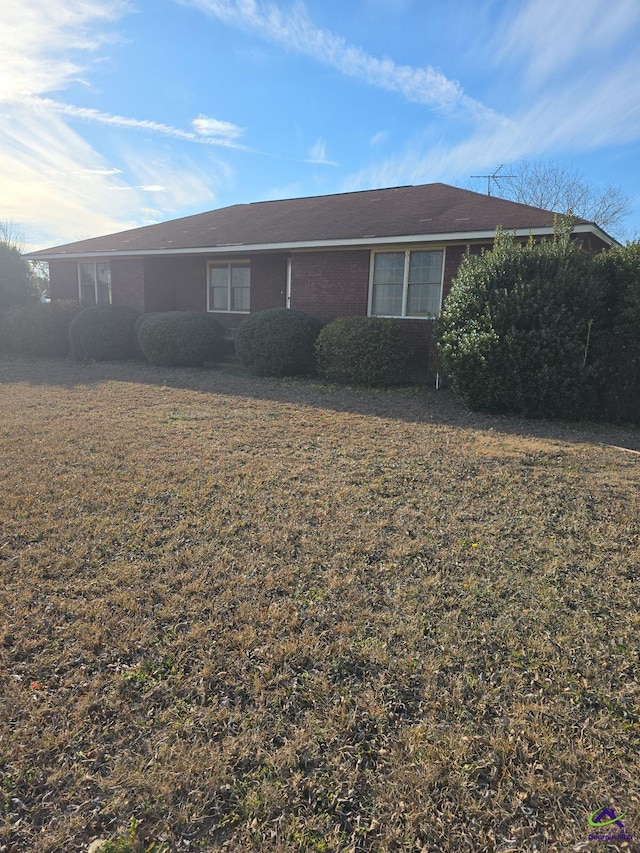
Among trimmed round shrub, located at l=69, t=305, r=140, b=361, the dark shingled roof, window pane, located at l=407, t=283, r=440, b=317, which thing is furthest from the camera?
trimmed round shrub, located at l=69, t=305, r=140, b=361

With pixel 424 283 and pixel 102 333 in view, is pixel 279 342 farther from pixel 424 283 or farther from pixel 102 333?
pixel 102 333

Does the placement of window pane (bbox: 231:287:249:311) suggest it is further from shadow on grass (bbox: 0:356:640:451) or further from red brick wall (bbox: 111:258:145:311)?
red brick wall (bbox: 111:258:145:311)

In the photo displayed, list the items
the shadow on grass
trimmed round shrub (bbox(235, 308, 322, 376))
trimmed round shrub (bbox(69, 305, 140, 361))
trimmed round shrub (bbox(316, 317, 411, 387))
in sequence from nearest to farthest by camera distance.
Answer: the shadow on grass, trimmed round shrub (bbox(316, 317, 411, 387)), trimmed round shrub (bbox(235, 308, 322, 376)), trimmed round shrub (bbox(69, 305, 140, 361))

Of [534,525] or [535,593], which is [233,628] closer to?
[535,593]

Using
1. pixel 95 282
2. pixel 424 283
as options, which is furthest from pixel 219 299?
pixel 424 283

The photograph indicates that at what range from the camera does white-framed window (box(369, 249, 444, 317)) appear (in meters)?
11.8

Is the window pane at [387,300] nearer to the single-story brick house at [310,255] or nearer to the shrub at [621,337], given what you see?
the single-story brick house at [310,255]

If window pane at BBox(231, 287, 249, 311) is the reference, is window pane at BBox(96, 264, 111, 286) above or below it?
above

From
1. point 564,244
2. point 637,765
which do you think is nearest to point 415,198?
point 564,244

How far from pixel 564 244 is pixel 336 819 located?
340 inches

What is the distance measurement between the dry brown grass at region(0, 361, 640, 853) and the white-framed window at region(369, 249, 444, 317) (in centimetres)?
717

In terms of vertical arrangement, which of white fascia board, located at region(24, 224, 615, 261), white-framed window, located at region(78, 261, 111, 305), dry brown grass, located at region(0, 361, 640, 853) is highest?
white fascia board, located at region(24, 224, 615, 261)

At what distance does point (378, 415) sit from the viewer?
27.7 ft

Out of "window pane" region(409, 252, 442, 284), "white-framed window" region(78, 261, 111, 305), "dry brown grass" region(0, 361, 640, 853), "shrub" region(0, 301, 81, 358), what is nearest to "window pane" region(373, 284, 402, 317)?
"window pane" region(409, 252, 442, 284)
